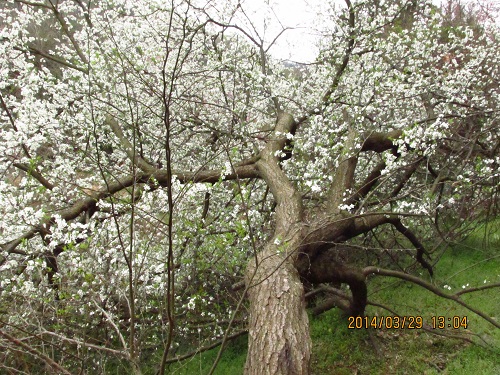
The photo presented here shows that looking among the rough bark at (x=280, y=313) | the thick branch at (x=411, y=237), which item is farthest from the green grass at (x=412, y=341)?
the rough bark at (x=280, y=313)

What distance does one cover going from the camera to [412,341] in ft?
17.1

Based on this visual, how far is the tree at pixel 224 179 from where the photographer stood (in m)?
3.80

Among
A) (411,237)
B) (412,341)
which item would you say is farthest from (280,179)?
(412,341)

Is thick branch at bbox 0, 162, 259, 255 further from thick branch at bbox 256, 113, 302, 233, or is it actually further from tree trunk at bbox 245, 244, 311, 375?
tree trunk at bbox 245, 244, 311, 375

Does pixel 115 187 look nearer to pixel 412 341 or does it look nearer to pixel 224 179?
pixel 224 179

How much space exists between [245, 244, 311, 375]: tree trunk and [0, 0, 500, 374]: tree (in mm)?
12

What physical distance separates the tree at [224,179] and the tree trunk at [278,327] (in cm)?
1

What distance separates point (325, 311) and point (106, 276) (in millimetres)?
3560

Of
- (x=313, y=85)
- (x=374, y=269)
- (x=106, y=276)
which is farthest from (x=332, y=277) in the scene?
(x=313, y=85)

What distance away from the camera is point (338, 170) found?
518 cm

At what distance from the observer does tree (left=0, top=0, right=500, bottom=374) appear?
3.80m

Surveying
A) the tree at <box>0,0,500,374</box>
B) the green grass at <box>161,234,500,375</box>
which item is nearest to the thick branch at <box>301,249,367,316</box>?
the tree at <box>0,0,500,374</box>

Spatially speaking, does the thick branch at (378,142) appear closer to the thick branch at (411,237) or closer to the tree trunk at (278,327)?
the thick branch at (411,237)

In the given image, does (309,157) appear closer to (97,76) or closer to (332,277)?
(332,277)
